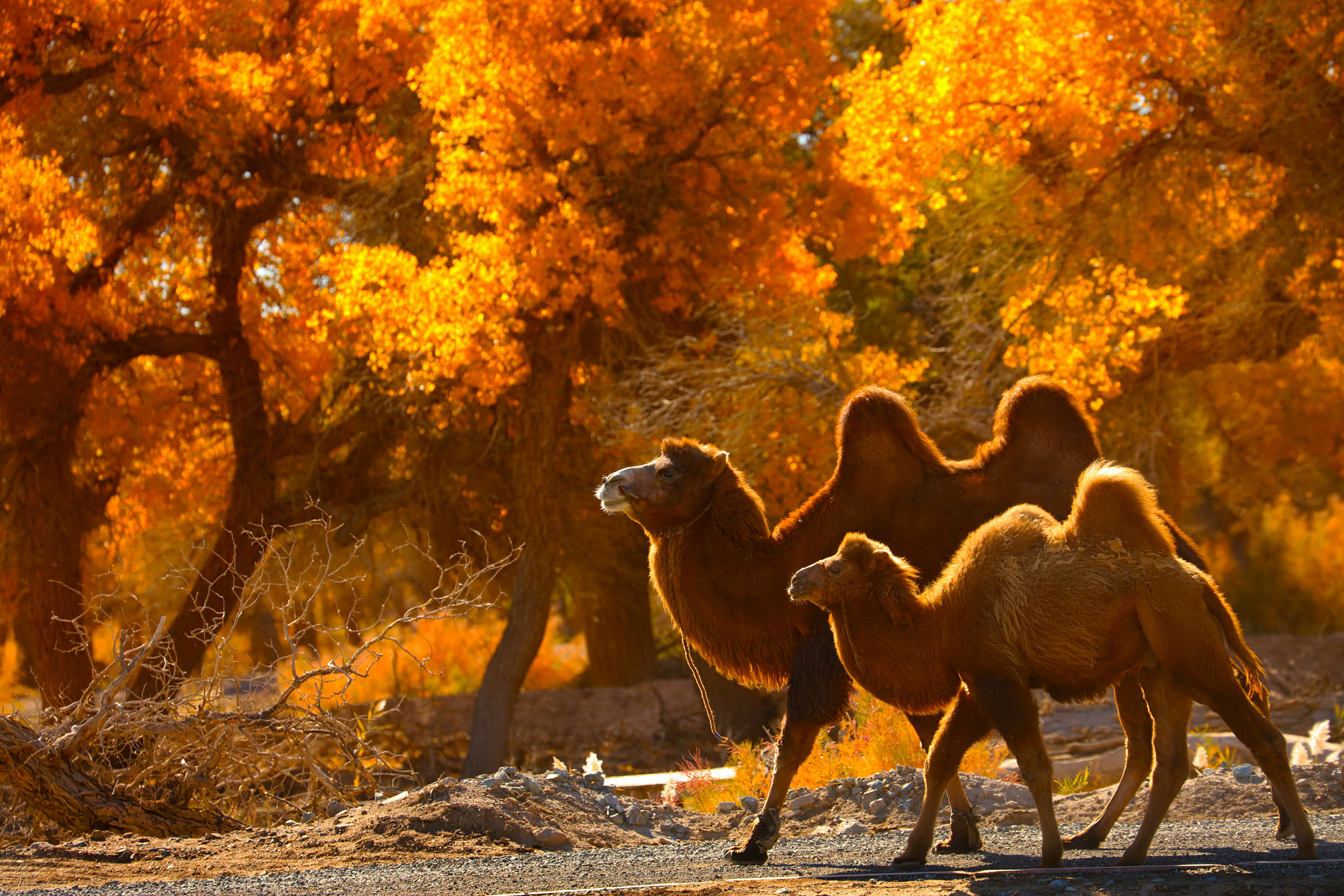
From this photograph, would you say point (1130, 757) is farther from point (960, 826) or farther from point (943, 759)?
point (943, 759)

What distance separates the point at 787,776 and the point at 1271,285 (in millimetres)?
11095

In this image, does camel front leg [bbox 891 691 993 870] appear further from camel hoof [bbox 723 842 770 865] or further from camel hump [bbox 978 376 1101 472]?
camel hump [bbox 978 376 1101 472]

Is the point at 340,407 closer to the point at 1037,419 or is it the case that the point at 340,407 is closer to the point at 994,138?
the point at 994,138

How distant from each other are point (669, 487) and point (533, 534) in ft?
27.3

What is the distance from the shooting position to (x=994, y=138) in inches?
554

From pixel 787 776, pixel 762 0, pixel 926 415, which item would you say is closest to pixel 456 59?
pixel 762 0

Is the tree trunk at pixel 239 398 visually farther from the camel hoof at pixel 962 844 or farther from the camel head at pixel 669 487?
the camel hoof at pixel 962 844

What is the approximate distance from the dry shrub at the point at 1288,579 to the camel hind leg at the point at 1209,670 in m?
17.7

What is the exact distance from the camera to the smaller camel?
5586mm

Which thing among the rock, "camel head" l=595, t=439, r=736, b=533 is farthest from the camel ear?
the rock

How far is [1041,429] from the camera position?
730 centimetres

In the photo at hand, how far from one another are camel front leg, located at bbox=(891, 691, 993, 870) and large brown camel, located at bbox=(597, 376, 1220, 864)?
0.87 m

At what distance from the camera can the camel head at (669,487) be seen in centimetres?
717

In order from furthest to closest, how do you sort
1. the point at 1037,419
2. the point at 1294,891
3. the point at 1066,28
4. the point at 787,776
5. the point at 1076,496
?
the point at 1066,28 < the point at 1037,419 < the point at 787,776 < the point at 1076,496 < the point at 1294,891
